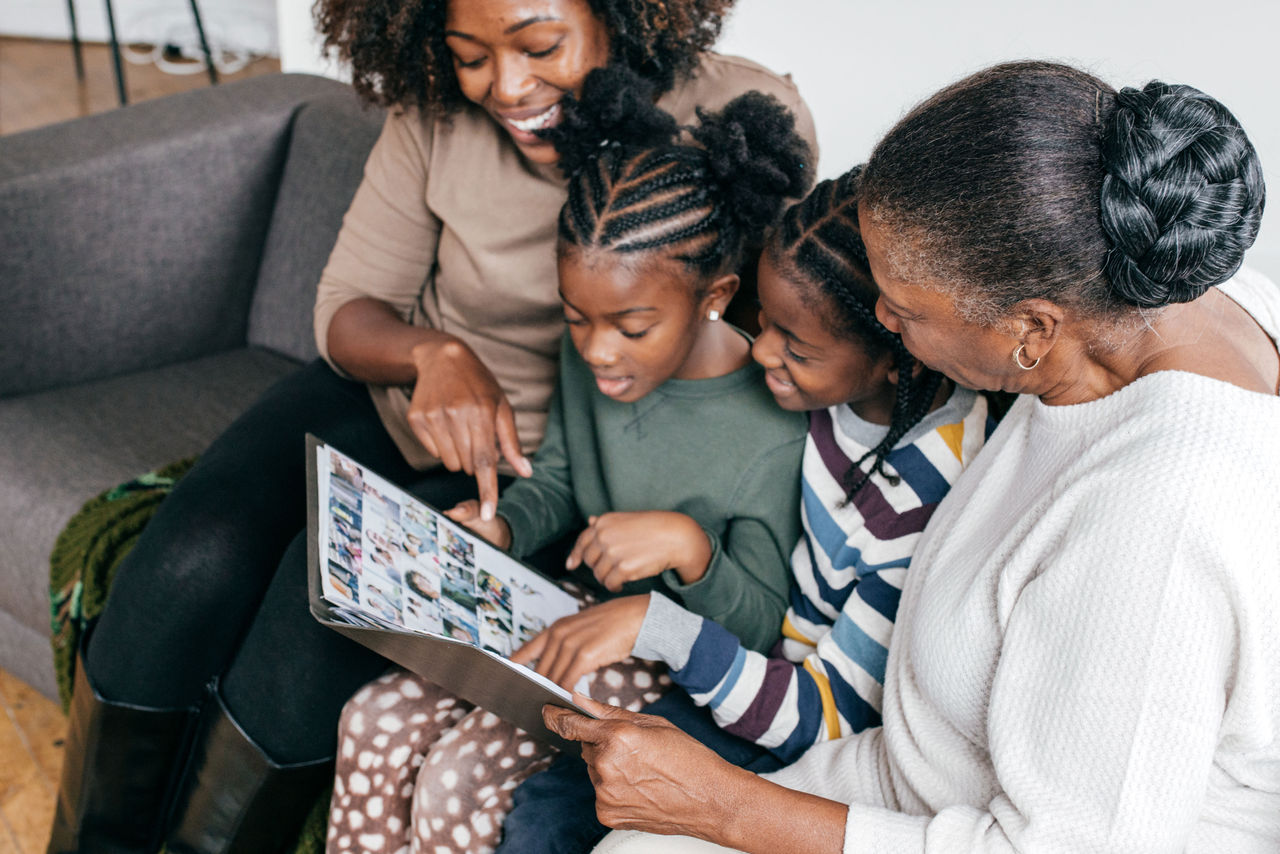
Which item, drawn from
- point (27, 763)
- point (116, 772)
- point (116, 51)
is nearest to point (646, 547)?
point (116, 772)

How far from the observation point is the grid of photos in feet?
2.98

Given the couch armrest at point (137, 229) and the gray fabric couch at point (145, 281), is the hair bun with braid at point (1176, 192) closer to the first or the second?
the gray fabric couch at point (145, 281)

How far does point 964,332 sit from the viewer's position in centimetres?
76

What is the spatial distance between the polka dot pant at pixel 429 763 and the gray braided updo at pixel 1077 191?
0.58 m

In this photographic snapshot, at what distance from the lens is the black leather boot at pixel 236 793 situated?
114 centimetres

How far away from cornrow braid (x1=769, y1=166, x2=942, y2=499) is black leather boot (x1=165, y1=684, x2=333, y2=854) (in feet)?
2.30

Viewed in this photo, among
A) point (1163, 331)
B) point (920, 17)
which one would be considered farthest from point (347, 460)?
point (920, 17)

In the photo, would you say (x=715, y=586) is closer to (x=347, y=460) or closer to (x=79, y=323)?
(x=347, y=460)

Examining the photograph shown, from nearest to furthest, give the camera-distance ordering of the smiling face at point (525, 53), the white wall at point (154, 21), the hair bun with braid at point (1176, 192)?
the hair bun with braid at point (1176, 192) < the smiling face at point (525, 53) < the white wall at point (154, 21)

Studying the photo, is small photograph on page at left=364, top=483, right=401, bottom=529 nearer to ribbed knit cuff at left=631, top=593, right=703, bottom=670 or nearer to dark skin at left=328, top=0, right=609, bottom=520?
dark skin at left=328, top=0, right=609, bottom=520

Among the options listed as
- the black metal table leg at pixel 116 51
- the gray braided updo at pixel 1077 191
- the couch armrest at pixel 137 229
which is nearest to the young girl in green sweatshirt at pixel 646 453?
the gray braided updo at pixel 1077 191

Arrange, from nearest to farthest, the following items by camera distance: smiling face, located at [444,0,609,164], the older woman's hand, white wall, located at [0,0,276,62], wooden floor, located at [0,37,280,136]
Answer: the older woman's hand → smiling face, located at [444,0,609,164] → wooden floor, located at [0,37,280,136] → white wall, located at [0,0,276,62]

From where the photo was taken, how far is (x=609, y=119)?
1109mm

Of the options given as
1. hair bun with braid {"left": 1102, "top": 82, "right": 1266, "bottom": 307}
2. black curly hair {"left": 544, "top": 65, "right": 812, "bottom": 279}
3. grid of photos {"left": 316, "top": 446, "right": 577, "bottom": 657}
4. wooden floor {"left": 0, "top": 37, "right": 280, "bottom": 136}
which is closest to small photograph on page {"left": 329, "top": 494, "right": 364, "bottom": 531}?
grid of photos {"left": 316, "top": 446, "right": 577, "bottom": 657}
